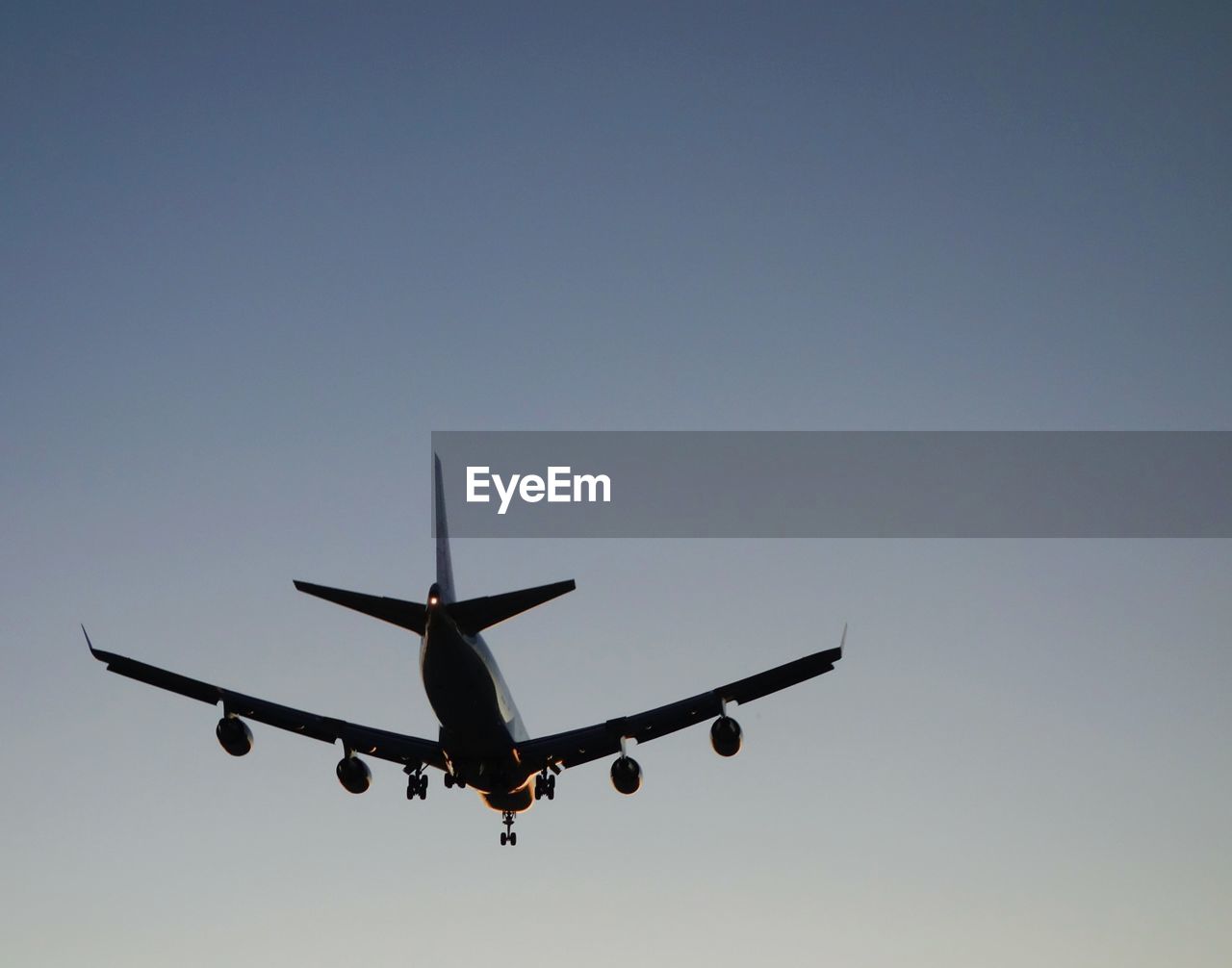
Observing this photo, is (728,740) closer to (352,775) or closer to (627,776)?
(627,776)

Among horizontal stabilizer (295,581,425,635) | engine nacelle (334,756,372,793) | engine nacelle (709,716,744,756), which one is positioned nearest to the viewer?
horizontal stabilizer (295,581,425,635)

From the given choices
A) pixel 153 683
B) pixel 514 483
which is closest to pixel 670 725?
pixel 514 483

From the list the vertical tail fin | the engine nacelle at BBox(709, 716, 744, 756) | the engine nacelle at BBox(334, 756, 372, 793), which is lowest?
the engine nacelle at BBox(709, 716, 744, 756)

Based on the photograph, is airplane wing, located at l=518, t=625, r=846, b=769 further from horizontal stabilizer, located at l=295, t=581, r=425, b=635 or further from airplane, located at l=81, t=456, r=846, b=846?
horizontal stabilizer, located at l=295, t=581, r=425, b=635

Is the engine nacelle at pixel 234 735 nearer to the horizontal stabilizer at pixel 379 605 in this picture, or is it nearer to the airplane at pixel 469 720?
the airplane at pixel 469 720

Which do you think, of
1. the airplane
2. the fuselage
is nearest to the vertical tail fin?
the airplane

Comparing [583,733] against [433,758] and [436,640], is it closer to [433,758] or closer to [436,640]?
[433,758]
